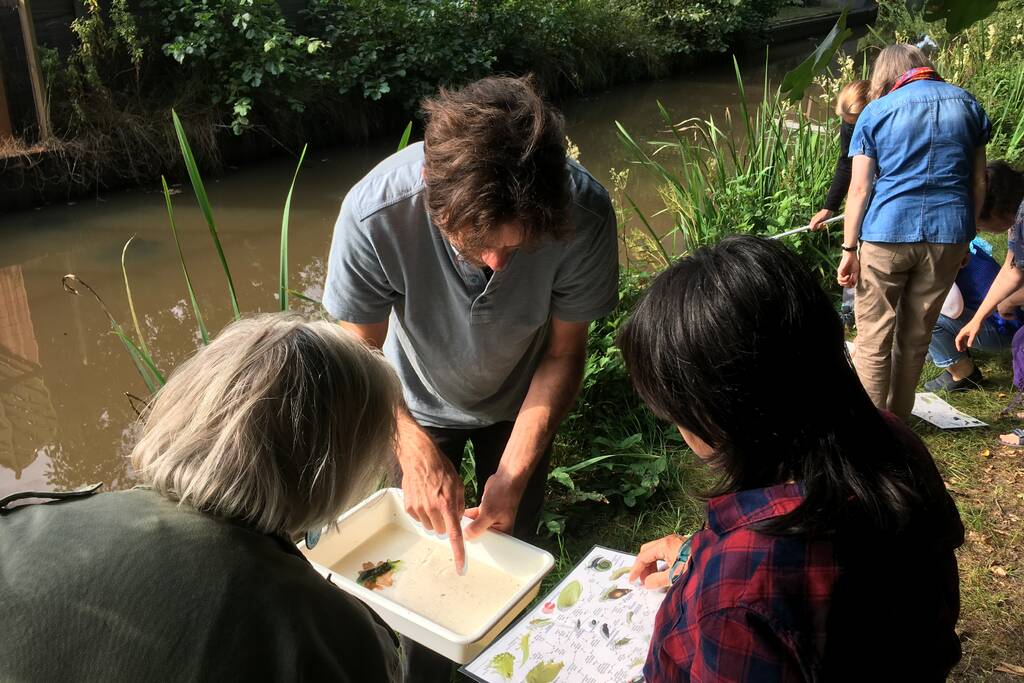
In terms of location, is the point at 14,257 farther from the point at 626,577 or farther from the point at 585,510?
the point at 626,577

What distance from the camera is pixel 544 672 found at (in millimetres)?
A: 1312

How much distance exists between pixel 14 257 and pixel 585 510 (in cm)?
503

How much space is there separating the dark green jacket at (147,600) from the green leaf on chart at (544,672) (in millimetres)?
469

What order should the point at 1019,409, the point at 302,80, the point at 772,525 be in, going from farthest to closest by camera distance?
the point at 302,80
the point at 1019,409
the point at 772,525

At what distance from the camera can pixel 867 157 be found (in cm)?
288

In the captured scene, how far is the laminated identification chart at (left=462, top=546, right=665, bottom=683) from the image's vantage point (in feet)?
4.33

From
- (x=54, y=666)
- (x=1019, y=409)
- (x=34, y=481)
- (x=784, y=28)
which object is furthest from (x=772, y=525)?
(x=784, y=28)

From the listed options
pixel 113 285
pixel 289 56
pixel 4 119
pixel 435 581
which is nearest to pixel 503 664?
pixel 435 581

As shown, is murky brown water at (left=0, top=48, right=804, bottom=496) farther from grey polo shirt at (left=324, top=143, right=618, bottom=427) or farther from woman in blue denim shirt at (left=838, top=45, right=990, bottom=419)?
woman in blue denim shirt at (left=838, top=45, right=990, bottom=419)

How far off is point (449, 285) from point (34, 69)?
635 cm

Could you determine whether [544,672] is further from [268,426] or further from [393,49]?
[393,49]

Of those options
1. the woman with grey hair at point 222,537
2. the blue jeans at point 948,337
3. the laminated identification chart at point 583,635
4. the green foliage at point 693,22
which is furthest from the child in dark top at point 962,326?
the green foliage at point 693,22

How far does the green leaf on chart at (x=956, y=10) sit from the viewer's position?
3.70 ft

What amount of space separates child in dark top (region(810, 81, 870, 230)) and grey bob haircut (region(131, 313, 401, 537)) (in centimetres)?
320
